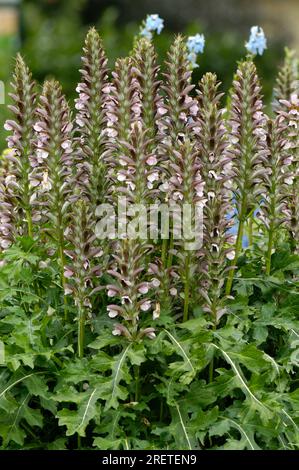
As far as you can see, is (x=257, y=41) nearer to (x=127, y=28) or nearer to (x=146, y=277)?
(x=146, y=277)

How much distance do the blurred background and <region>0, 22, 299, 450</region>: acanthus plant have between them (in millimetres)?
5189

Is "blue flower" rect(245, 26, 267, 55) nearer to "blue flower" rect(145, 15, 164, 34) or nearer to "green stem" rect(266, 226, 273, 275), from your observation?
"blue flower" rect(145, 15, 164, 34)

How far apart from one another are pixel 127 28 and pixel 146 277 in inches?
455

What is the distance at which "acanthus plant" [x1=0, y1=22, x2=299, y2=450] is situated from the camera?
12.3 feet

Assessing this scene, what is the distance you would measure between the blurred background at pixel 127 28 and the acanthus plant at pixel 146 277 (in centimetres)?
519

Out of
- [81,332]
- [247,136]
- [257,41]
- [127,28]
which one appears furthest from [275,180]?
[127,28]

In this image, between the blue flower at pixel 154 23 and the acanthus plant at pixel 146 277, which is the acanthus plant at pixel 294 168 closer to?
the acanthus plant at pixel 146 277

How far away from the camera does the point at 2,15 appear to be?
13.9 meters

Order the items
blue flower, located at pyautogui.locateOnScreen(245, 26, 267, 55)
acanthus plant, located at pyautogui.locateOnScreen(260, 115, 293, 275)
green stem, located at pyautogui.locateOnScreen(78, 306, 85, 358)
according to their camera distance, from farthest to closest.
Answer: blue flower, located at pyautogui.locateOnScreen(245, 26, 267, 55)
acanthus plant, located at pyautogui.locateOnScreen(260, 115, 293, 275)
green stem, located at pyautogui.locateOnScreen(78, 306, 85, 358)

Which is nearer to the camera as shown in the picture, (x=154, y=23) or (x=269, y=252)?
(x=269, y=252)

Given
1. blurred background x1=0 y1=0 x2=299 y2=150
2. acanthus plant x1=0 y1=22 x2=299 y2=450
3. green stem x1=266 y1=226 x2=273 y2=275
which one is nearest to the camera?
acanthus plant x1=0 y1=22 x2=299 y2=450

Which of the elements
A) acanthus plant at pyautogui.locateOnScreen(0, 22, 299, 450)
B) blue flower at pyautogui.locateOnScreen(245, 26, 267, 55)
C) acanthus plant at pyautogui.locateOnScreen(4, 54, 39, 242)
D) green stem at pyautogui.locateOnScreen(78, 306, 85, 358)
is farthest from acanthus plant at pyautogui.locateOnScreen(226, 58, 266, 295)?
blue flower at pyautogui.locateOnScreen(245, 26, 267, 55)

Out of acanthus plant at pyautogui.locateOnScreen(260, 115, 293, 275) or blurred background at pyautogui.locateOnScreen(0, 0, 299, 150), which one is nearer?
acanthus plant at pyautogui.locateOnScreen(260, 115, 293, 275)

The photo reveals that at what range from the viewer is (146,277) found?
4.07 m
